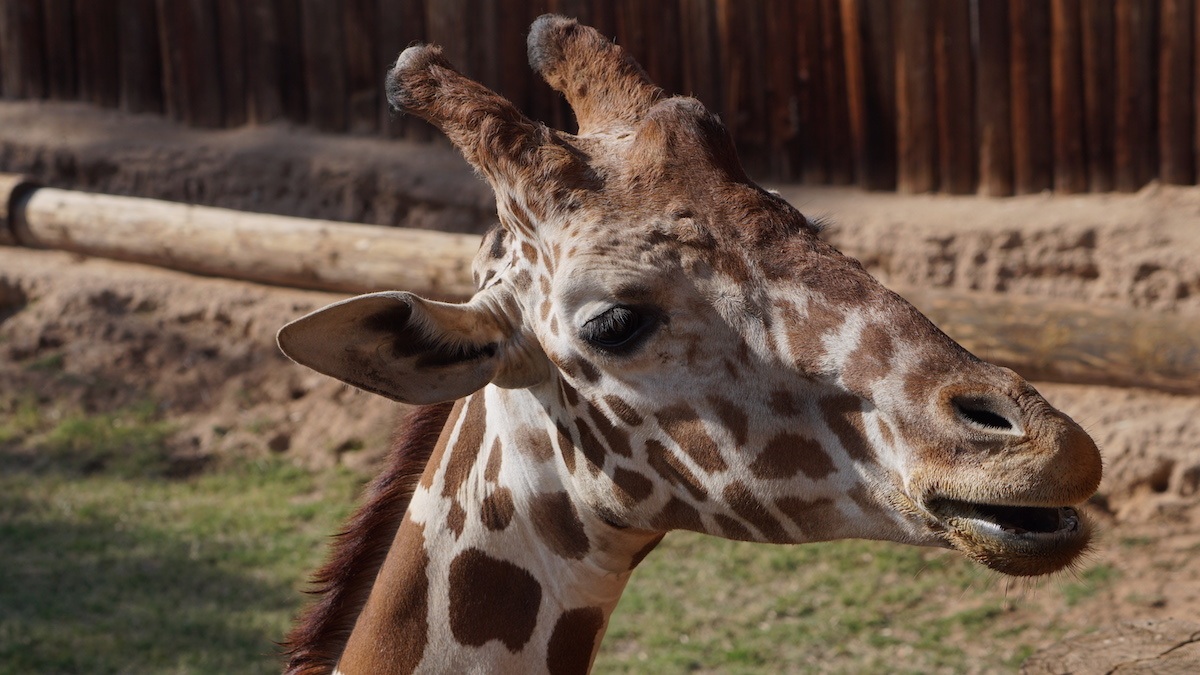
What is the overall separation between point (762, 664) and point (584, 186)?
134 inches

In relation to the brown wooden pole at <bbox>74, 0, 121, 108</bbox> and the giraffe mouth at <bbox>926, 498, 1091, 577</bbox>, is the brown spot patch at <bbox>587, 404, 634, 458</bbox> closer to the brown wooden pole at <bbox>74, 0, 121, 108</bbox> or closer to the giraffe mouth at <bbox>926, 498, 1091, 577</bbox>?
the giraffe mouth at <bbox>926, 498, 1091, 577</bbox>

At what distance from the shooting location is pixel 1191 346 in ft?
19.3

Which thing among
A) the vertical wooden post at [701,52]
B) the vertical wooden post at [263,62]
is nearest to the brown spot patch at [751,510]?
the vertical wooden post at [701,52]

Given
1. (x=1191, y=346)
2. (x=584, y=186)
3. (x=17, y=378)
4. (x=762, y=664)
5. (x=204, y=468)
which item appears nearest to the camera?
(x=584, y=186)

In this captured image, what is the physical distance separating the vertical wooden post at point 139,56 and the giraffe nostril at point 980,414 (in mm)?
9198

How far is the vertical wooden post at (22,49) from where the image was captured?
414 inches

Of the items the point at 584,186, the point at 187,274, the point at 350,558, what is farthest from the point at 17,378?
the point at 584,186

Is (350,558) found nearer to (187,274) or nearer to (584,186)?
(584,186)

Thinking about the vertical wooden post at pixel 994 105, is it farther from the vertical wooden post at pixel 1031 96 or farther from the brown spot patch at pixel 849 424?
→ the brown spot patch at pixel 849 424

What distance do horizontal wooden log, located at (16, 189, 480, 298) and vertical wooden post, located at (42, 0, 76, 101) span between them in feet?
4.91

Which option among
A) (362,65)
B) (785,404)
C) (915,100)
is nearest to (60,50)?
(362,65)

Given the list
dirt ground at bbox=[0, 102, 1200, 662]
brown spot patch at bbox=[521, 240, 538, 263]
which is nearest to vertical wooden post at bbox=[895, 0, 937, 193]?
dirt ground at bbox=[0, 102, 1200, 662]

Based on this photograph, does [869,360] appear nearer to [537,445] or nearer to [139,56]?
[537,445]

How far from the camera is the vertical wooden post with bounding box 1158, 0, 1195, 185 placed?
22.0 feet
